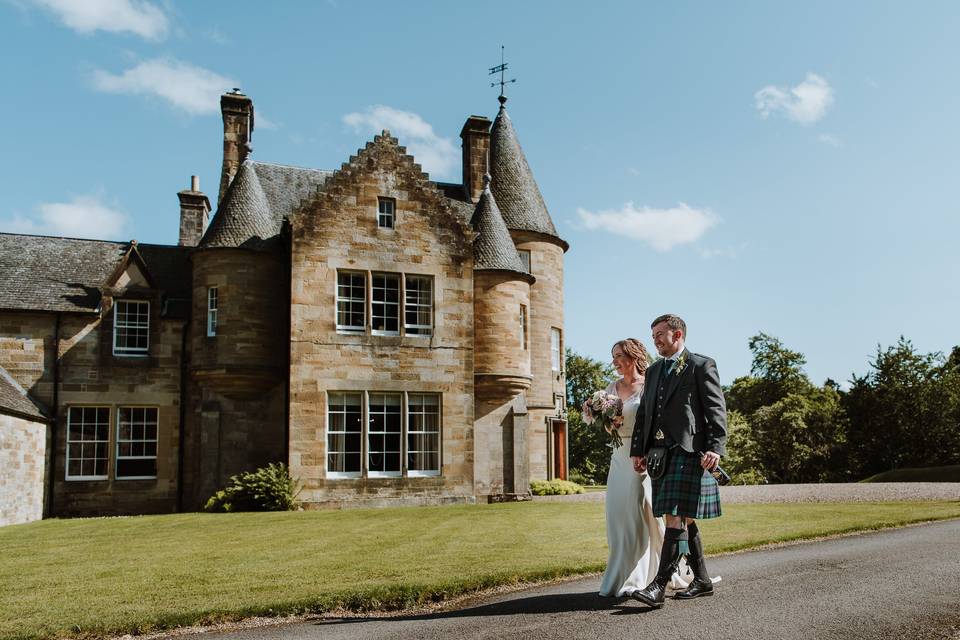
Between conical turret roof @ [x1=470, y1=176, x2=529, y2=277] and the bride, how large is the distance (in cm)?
1762

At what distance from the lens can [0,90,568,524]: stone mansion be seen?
23.0 metres

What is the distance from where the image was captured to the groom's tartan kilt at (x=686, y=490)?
272 inches

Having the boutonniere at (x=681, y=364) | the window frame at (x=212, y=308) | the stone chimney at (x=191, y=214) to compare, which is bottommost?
the boutonniere at (x=681, y=364)

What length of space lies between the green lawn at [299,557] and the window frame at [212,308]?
6.46m

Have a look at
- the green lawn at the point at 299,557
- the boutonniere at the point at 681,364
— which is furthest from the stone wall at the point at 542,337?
the boutonniere at the point at 681,364

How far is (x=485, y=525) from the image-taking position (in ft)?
50.2

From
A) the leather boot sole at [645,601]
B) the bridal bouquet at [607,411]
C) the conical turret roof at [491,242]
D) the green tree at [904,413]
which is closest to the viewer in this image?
the leather boot sole at [645,601]

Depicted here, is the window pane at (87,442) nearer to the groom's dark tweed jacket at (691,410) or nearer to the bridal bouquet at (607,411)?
the bridal bouquet at (607,411)

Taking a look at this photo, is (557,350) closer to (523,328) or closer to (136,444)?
(523,328)

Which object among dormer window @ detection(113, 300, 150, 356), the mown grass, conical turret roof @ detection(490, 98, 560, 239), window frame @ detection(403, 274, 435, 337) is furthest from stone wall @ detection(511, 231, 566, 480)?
the mown grass

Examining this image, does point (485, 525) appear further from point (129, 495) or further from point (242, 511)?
point (129, 495)

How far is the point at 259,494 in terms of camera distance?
70.1ft

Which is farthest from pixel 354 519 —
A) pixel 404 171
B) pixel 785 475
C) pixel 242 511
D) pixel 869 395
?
pixel 785 475

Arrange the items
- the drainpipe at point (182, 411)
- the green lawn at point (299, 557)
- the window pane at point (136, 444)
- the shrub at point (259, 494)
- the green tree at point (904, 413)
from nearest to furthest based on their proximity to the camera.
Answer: the green lawn at point (299, 557)
the shrub at point (259, 494)
the window pane at point (136, 444)
the drainpipe at point (182, 411)
the green tree at point (904, 413)
